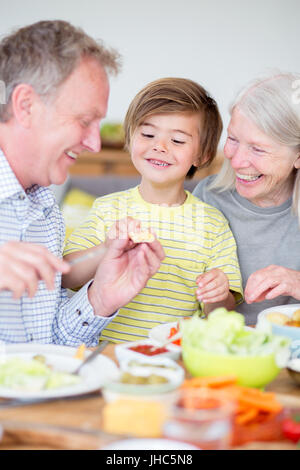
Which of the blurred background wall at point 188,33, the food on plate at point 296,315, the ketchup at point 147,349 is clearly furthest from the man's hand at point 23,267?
the blurred background wall at point 188,33

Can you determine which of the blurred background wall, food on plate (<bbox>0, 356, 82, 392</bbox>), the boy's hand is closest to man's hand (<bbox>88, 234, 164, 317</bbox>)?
the boy's hand

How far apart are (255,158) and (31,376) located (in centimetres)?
118

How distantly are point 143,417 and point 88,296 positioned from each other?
2.61ft

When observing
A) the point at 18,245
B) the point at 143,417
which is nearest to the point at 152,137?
the point at 18,245

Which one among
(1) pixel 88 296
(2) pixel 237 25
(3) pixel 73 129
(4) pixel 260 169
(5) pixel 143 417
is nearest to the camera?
(5) pixel 143 417

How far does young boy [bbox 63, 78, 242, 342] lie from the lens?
1.90m

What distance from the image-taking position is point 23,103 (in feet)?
4.57

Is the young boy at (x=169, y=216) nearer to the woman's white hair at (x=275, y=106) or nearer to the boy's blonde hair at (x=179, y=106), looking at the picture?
the boy's blonde hair at (x=179, y=106)

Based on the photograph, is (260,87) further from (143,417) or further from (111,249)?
(143,417)

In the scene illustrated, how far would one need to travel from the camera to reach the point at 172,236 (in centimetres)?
199

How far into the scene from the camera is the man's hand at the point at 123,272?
1.49 metres

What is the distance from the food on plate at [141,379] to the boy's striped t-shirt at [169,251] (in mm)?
949

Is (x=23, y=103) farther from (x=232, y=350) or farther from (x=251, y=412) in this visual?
(x=251, y=412)

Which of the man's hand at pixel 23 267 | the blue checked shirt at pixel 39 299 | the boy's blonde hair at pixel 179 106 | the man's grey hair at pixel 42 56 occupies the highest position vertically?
the man's grey hair at pixel 42 56
